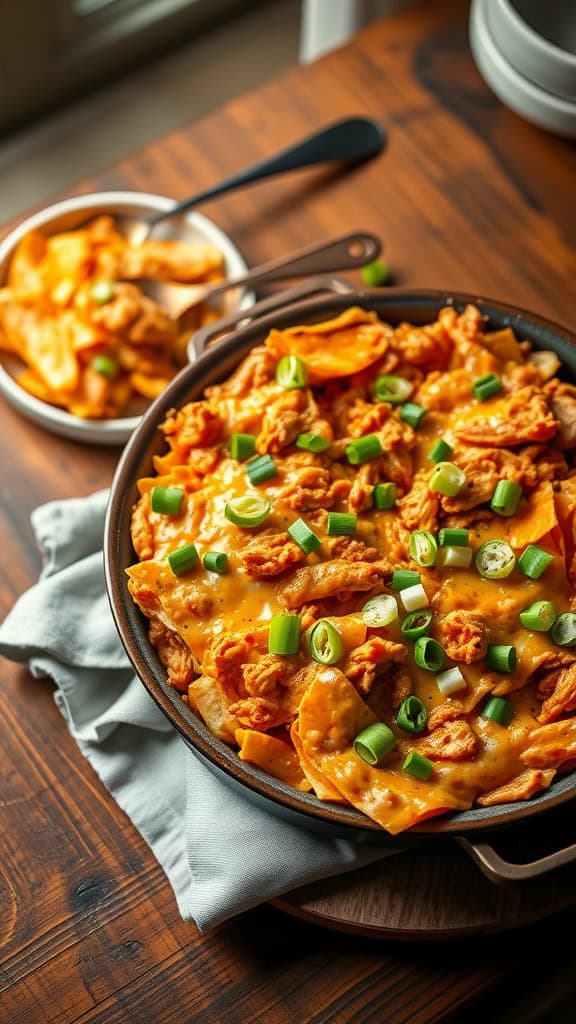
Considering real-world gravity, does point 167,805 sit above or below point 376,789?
below

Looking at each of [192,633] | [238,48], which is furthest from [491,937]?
[238,48]

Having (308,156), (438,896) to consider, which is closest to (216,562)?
(438,896)

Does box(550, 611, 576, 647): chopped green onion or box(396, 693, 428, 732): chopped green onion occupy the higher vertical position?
box(396, 693, 428, 732): chopped green onion

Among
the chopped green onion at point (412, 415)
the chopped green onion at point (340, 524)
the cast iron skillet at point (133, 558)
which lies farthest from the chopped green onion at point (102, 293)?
the chopped green onion at point (340, 524)

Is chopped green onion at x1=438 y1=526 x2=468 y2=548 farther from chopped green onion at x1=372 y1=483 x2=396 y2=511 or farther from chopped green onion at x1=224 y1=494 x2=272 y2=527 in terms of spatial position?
chopped green onion at x1=224 y1=494 x2=272 y2=527

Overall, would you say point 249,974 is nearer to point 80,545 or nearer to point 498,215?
point 80,545

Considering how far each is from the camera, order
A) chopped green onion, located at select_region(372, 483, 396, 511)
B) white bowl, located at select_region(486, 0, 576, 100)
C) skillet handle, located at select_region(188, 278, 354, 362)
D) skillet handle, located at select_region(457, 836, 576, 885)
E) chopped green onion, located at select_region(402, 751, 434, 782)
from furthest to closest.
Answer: white bowl, located at select_region(486, 0, 576, 100) < skillet handle, located at select_region(188, 278, 354, 362) < chopped green onion, located at select_region(372, 483, 396, 511) < chopped green onion, located at select_region(402, 751, 434, 782) < skillet handle, located at select_region(457, 836, 576, 885)

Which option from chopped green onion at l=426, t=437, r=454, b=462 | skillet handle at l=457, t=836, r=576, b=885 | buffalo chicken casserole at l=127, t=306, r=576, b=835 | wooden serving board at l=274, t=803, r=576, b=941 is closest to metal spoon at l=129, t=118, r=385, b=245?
buffalo chicken casserole at l=127, t=306, r=576, b=835
